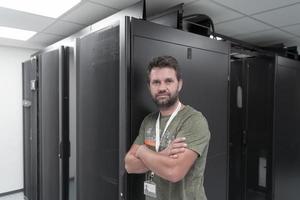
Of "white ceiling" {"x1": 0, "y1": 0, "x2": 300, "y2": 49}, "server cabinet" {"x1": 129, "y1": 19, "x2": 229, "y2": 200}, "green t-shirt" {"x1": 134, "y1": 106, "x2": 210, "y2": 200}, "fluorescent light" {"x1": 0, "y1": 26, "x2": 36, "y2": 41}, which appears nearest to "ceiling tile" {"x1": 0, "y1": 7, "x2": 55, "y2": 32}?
"white ceiling" {"x1": 0, "y1": 0, "x2": 300, "y2": 49}

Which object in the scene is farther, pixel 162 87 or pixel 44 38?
pixel 44 38

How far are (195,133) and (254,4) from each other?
157 centimetres

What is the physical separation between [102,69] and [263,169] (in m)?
2.32

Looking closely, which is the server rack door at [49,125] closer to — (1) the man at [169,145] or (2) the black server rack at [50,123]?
(2) the black server rack at [50,123]

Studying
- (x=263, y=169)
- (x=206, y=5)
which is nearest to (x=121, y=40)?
(x=206, y=5)

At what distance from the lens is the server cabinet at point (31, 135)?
2904mm

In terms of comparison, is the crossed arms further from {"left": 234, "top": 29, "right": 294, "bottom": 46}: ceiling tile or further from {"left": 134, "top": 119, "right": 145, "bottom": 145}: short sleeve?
{"left": 234, "top": 29, "right": 294, "bottom": 46}: ceiling tile

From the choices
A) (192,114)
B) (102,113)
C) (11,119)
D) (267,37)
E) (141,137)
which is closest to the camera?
(192,114)

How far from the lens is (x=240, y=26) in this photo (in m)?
2.89

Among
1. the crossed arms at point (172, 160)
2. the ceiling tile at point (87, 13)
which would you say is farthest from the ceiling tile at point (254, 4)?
the crossed arms at point (172, 160)

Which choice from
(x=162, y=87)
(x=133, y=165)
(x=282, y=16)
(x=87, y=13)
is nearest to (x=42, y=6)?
(x=87, y=13)

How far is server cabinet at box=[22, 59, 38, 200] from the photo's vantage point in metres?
2.90

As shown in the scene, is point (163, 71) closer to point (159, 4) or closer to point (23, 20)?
point (159, 4)

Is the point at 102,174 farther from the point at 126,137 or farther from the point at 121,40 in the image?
the point at 121,40
